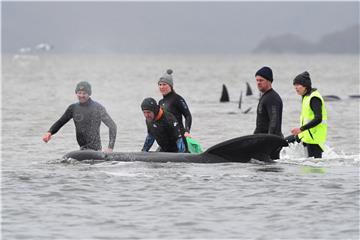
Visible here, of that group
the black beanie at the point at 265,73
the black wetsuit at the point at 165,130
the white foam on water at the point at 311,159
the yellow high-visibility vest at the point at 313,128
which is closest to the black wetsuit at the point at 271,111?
the black beanie at the point at 265,73

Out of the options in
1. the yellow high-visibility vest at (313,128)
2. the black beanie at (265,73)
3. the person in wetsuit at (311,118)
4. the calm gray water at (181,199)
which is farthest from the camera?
Result: the yellow high-visibility vest at (313,128)

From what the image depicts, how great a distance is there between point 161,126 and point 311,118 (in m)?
2.95

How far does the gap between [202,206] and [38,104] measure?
40.3 m

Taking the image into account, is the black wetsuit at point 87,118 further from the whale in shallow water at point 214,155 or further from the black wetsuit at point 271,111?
Result: the black wetsuit at point 271,111

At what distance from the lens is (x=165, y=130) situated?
17859 millimetres

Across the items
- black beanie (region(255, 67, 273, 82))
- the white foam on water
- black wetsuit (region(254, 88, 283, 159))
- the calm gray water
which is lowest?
the calm gray water

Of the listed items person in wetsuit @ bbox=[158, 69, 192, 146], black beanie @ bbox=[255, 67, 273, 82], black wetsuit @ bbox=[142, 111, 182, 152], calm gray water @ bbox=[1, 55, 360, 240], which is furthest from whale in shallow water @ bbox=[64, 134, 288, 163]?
black beanie @ bbox=[255, 67, 273, 82]

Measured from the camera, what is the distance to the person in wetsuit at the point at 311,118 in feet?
56.5

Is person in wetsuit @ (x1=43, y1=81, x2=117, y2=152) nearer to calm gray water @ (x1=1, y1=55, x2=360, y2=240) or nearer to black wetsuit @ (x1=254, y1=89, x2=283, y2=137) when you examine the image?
calm gray water @ (x1=1, y1=55, x2=360, y2=240)

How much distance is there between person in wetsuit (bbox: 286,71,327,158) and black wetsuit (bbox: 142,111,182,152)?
2.27 metres

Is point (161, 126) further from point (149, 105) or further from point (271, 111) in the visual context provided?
point (271, 111)

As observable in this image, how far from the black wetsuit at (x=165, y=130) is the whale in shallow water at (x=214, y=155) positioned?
29cm

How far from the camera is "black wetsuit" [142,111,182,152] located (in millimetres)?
17719

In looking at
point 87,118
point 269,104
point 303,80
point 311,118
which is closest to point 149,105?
point 87,118
